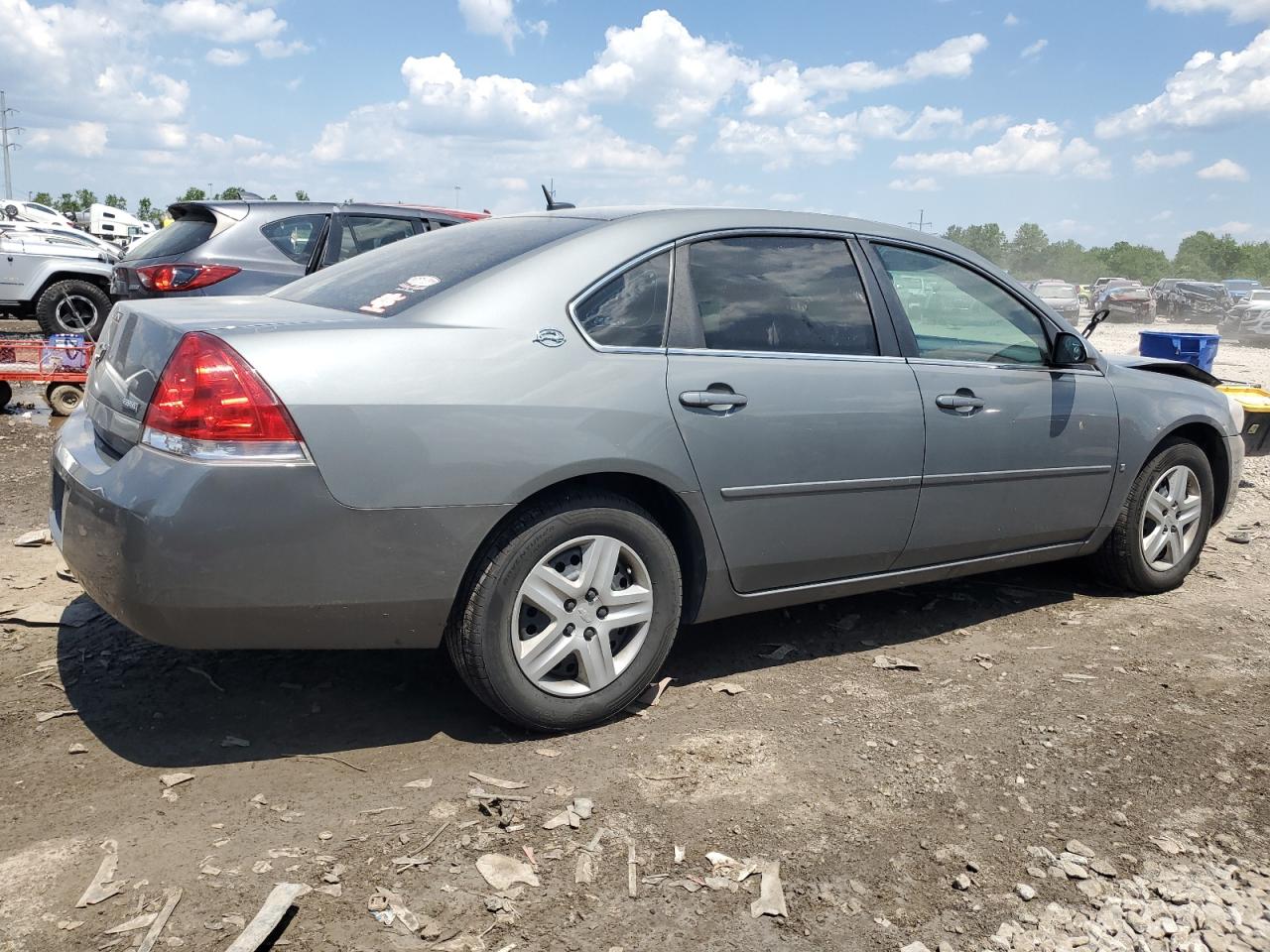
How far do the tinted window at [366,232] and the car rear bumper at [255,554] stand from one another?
5.73 m

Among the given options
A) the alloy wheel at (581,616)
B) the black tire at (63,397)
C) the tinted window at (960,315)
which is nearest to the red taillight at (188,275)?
the black tire at (63,397)

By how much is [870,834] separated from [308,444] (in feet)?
5.94

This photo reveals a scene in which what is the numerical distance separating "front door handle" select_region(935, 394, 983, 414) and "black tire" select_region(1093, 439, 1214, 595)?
3.98 feet

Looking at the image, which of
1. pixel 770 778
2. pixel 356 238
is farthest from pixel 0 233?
pixel 770 778

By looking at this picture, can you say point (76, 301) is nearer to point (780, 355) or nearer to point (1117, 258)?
point (780, 355)

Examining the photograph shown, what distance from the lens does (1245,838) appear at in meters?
3.02

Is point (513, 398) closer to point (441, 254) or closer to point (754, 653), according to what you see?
point (441, 254)

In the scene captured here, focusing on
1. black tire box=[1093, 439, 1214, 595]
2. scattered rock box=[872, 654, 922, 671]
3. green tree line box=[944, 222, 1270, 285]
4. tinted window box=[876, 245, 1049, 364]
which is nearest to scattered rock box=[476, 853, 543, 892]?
scattered rock box=[872, 654, 922, 671]

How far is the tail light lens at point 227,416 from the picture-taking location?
9.46 ft

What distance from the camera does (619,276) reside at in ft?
11.7

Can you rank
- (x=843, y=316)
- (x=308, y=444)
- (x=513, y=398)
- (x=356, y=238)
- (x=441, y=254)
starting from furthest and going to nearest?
(x=356, y=238), (x=843, y=316), (x=441, y=254), (x=513, y=398), (x=308, y=444)

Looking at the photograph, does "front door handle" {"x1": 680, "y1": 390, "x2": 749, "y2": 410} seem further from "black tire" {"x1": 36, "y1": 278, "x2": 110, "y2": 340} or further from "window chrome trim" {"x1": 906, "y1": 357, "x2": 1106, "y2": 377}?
"black tire" {"x1": 36, "y1": 278, "x2": 110, "y2": 340}

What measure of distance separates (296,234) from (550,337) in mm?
5891

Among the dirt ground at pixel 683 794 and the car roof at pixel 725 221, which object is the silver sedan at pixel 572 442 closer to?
the car roof at pixel 725 221
